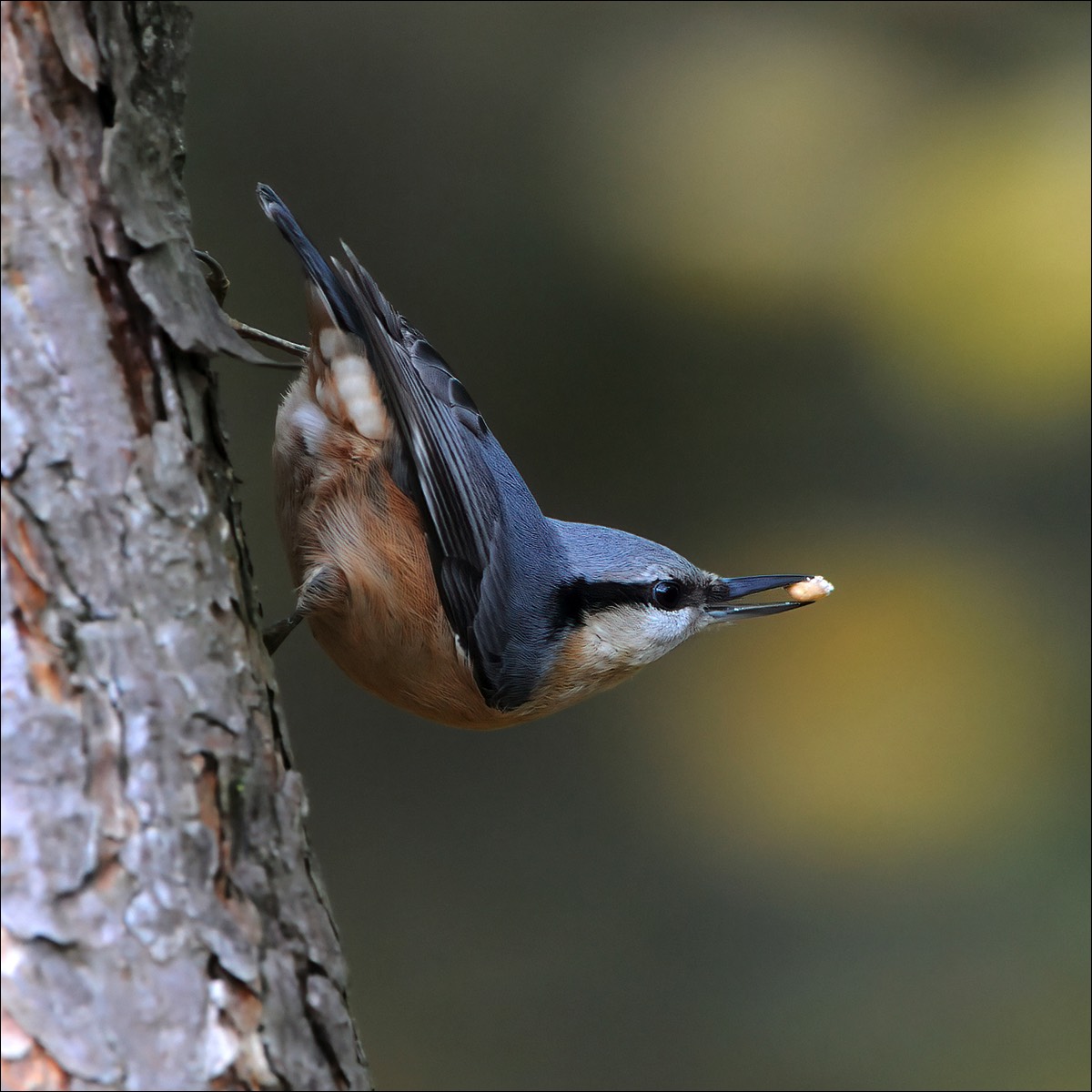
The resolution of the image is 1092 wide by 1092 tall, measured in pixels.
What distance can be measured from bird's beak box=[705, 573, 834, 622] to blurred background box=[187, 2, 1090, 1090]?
1.04m

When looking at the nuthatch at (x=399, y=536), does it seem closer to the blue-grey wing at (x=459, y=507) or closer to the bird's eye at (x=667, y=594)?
the blue-grey wing at (x=459, y=507)

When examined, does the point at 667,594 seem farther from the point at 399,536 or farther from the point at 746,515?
the point at 746,515

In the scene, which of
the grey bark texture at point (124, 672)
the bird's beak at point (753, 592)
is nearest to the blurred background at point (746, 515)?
the bird's beak at point (753, 592)

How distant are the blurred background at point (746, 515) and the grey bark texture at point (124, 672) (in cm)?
170

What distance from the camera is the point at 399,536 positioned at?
1.47m

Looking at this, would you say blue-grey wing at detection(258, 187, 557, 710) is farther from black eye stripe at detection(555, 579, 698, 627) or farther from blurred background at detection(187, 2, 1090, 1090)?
blurred background at detection(187, 2, 1090, 1090)

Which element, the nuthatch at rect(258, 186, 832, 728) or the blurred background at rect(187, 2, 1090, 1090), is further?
the blurred background at rect(187, 2, 1090, 1090)

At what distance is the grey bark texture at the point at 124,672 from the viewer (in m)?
0.72

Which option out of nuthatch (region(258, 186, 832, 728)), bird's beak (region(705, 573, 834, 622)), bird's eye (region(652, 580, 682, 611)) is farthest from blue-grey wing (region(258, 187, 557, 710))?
bird's beak (region(705, 573, 834, 622))

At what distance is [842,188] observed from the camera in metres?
2.72

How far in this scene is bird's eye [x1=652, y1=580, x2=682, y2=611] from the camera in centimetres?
166

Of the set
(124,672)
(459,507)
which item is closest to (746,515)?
(459,507)

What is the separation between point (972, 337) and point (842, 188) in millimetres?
465

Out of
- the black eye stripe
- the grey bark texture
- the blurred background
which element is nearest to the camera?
the grey bark texture
